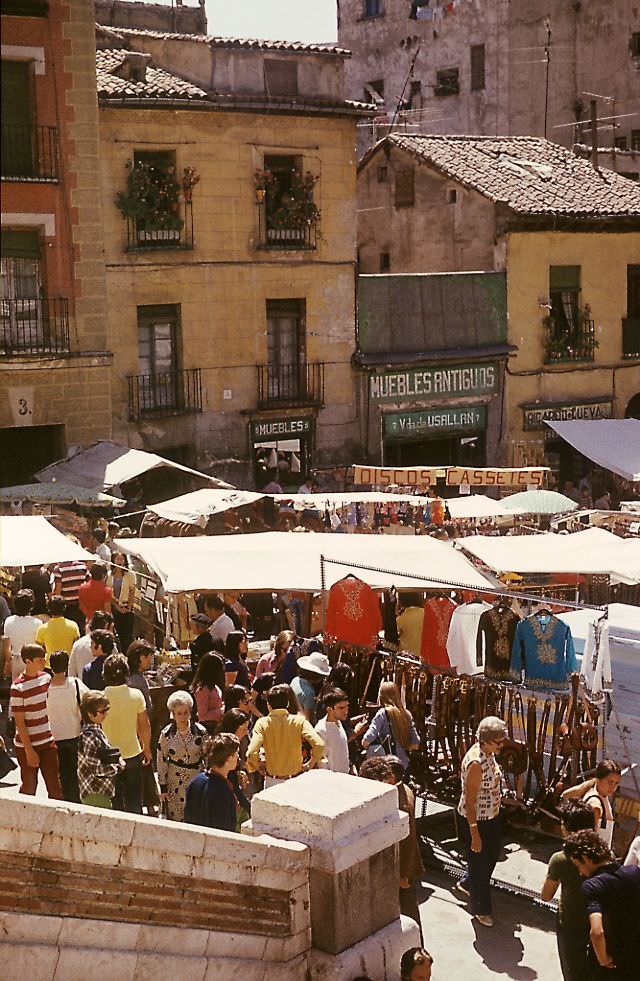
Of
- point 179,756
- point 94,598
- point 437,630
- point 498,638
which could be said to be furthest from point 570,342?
point 179,756

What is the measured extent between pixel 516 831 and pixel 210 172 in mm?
16927

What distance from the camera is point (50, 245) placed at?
22.9m

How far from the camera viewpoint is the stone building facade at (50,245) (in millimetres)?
22359

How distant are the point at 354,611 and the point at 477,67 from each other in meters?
32.1

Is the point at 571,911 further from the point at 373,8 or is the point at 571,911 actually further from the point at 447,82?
the point at 373,8

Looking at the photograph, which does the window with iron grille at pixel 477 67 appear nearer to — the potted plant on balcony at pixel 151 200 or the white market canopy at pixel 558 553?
the potted plant on balcony at pixel 151 200

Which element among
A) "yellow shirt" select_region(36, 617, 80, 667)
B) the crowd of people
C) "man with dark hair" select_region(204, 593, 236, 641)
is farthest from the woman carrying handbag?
"yellow shirt" select_region(36, 617, 80, 667)

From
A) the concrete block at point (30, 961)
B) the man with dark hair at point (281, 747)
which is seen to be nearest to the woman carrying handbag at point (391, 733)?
the man with dark hair at point (281, 747)

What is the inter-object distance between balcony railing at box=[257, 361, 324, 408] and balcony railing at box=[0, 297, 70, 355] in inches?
189

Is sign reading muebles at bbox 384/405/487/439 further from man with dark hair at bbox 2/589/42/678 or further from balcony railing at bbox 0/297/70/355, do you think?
man with dark hair at bbox 2/589/42/678

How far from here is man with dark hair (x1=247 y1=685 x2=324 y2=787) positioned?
9414 millimetres

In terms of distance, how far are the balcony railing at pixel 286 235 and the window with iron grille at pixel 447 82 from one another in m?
16.8

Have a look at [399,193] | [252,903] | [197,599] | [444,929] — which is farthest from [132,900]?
[399,193]

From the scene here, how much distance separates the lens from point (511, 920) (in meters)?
9.72
